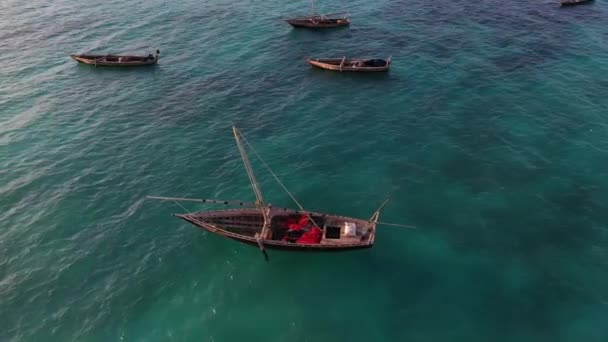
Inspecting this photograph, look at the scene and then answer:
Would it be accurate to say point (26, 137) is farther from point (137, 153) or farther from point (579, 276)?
point (579, 276)

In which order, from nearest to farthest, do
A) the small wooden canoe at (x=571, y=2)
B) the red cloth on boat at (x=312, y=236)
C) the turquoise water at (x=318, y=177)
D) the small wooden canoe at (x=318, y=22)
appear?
1. the turquoise water at (x=318, y=177)
2. the red cloth on boat at (x=312, y=236)
3. the small wooden canoe at (x=318, y=22)
4. the small wooden canoe at (x=571, y=2)

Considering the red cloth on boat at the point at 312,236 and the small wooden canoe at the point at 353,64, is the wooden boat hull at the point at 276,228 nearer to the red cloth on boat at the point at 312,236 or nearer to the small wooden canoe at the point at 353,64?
the red cloth on boat at the point at 312,236

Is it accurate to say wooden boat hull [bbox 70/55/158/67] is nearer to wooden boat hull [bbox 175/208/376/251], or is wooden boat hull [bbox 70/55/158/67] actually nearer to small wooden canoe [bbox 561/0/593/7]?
wooden boat hull [bbox 175/208/376/251]

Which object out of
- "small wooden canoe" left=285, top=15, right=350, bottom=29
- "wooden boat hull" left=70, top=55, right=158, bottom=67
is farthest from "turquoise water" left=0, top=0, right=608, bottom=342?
"small wooden canoe" left=285, top=15, right=350, bottom=29

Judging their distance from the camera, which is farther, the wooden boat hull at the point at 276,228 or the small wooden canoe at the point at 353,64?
the small wooden canoe at the point at 353,64

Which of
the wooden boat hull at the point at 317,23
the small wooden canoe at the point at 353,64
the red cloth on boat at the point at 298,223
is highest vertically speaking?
the wooden boat hull at the point at 317,23

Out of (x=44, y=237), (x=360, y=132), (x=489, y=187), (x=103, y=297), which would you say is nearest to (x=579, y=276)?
(x=489, y=187)

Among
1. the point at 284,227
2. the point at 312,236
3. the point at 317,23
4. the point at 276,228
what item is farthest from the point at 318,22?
the point at 312,236

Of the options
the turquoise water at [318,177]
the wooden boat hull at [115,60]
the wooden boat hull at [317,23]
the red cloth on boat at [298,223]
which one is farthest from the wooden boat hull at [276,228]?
the wooden boat hull at [317,23]
